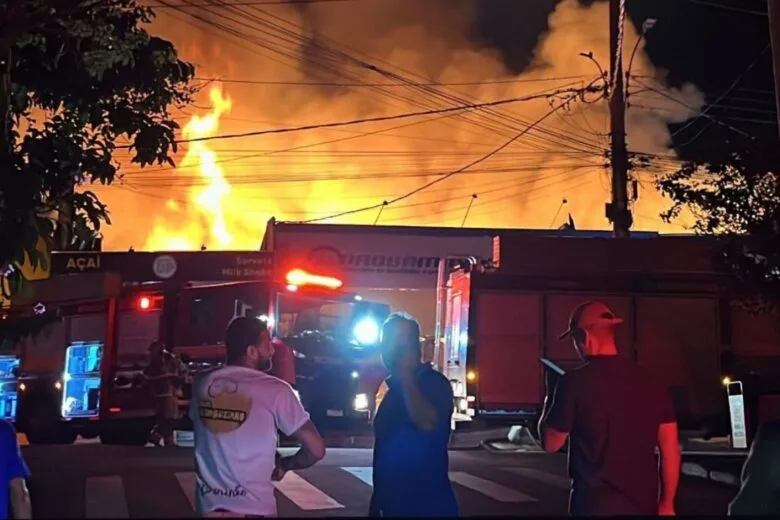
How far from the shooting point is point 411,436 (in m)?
4.34

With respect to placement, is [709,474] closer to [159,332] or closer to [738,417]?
[738,417]

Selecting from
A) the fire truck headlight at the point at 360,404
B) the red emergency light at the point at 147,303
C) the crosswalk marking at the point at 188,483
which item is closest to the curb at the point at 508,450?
the fire truck headlight at the point at 360,404

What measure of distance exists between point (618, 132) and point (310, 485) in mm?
11113

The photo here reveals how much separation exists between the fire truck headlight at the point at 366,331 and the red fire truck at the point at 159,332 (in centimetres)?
2

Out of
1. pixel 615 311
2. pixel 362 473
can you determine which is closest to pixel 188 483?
pixel 362 473

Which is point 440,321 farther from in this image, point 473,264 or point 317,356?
point 317,356

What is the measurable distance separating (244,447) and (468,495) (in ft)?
22.6

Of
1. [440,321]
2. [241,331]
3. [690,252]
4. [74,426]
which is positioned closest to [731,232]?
[690,252]

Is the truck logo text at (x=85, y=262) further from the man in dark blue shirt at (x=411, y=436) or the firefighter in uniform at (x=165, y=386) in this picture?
the man in dark blue shirt at (x=411, y=436)

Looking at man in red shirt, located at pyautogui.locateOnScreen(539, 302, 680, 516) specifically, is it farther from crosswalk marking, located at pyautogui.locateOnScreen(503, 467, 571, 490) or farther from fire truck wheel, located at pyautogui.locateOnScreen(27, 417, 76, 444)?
fire truck wheel, located at pyautogui.locateOnScreen(27, 417, 76, 444)

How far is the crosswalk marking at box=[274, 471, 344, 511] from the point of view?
9.75 metres

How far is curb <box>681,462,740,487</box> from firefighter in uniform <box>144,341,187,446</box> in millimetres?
7653

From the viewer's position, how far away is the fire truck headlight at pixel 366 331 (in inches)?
614

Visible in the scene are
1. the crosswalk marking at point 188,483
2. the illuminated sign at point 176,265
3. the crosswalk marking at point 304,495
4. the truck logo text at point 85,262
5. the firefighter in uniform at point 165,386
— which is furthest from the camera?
the truck logo text at point 85,262
